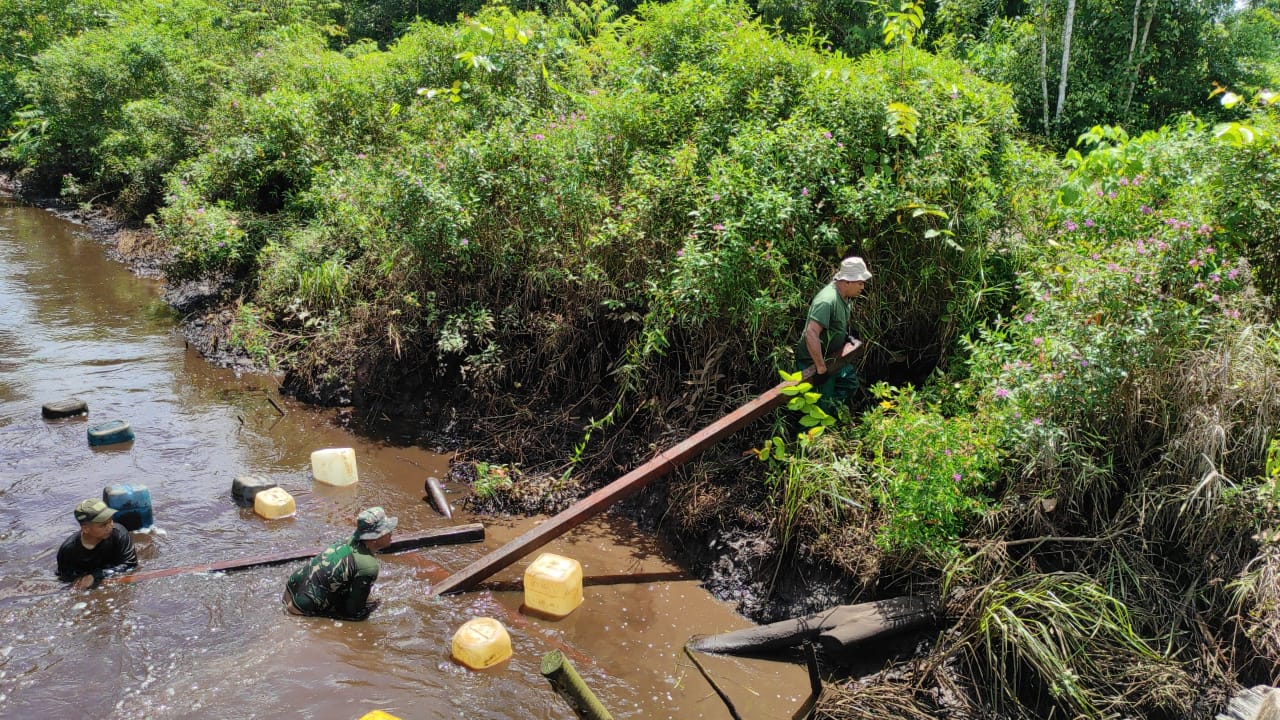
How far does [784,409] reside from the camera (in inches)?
243

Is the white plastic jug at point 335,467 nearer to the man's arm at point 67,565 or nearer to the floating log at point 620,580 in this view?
the man's arm at point 67,565

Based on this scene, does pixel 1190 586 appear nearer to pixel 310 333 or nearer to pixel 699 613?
pixel 699 613

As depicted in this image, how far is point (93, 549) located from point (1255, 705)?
7.01 meters

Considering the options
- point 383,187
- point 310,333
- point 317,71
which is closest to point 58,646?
point 310,333

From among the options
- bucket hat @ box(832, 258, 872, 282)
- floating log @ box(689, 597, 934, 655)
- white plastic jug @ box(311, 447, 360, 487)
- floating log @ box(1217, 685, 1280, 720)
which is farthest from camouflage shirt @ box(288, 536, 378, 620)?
floating log @ box(1217, 685, 1280, 720)

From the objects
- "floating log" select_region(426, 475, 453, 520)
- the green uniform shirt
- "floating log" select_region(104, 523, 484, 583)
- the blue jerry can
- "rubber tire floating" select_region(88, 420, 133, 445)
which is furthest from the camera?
"rubber tire floating" select_region(88, 420, 133, 445)

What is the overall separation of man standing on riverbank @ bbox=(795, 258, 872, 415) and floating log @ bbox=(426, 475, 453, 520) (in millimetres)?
3168

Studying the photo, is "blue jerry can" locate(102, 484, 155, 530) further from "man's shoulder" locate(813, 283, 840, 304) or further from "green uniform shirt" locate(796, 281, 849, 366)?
"man's shoulder" locate(813, 283, 840, 304)

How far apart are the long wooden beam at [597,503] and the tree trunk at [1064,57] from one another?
9.31m

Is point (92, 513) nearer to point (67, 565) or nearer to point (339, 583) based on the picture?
point (67, 565)

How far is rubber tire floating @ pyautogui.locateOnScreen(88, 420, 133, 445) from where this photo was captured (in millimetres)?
7730

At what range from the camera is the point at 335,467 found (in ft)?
23.5

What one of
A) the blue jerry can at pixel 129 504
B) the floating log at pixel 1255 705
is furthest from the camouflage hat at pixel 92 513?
the floating log at pixel 1255 705

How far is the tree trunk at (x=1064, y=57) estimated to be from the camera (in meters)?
11.4
